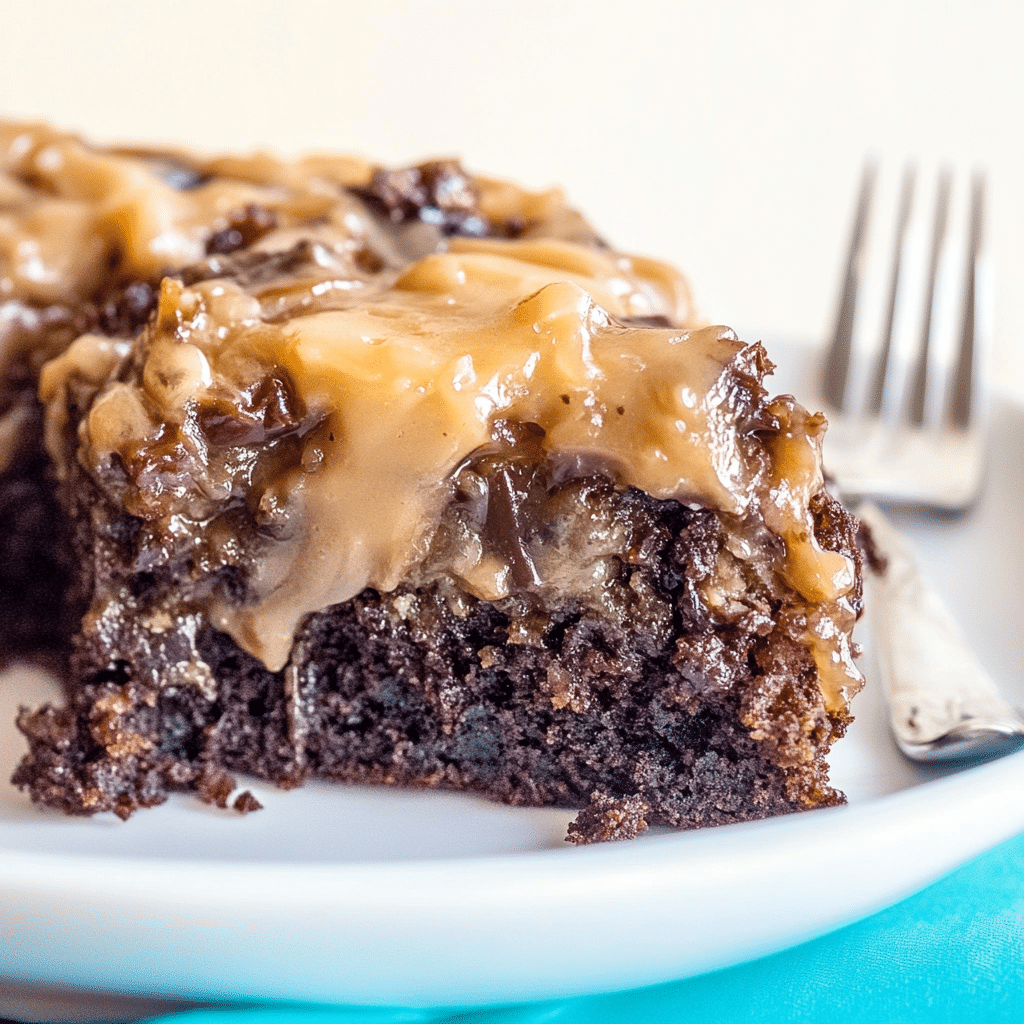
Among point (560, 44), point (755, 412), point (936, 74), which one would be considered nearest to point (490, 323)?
point (755, 412)

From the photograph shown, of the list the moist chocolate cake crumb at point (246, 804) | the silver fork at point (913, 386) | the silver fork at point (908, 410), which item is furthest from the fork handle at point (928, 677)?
the moist chocolate cake crumb at point (246, 804)

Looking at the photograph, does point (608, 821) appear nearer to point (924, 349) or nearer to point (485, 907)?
point (485, 907)

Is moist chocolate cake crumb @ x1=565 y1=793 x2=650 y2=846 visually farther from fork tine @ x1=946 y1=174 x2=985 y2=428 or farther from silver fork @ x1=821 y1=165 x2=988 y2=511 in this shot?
fork tine @ x1=946 y1=174 x2=985 y2=428

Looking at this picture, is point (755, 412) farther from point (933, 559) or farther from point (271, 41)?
point (271, 41)

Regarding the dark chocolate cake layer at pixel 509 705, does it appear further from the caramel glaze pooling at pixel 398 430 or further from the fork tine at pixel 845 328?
the fork tine at pixel 845 328

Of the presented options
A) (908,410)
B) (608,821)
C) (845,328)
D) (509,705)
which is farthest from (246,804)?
(845,328)

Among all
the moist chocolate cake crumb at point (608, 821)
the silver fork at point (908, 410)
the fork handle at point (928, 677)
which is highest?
the silver fork at point (908, 410)

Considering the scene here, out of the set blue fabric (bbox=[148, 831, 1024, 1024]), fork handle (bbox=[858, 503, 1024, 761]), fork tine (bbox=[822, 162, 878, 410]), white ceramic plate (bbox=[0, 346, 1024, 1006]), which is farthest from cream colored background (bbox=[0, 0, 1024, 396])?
white ceramic plate (bbox=[0, 346, 1024, 1006])
